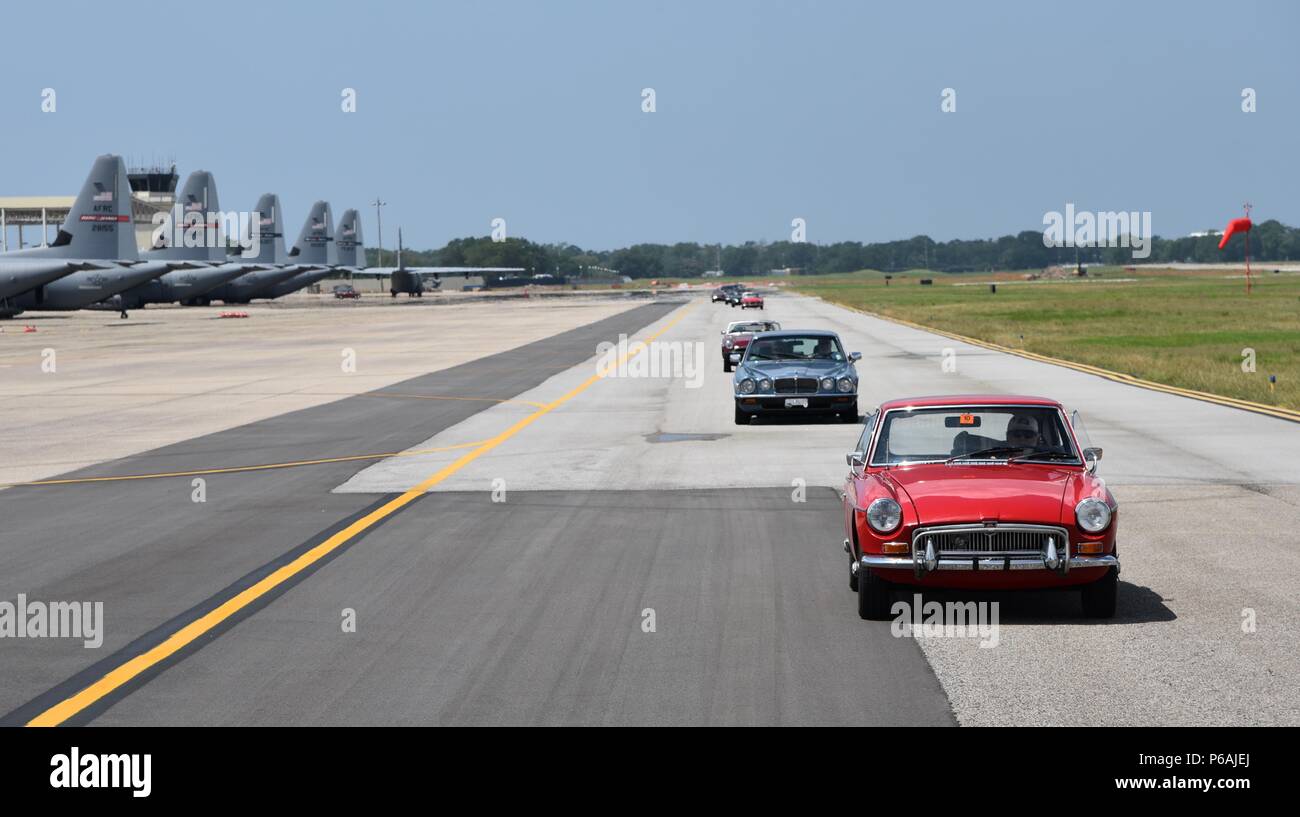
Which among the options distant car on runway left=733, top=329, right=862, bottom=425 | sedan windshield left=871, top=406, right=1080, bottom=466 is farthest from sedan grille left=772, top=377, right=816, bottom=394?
sedan windshield left=871, top=406, right=1080, bottom=466

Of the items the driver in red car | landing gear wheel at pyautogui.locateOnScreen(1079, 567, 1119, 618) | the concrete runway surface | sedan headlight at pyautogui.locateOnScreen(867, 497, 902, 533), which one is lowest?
the concrete runway surface

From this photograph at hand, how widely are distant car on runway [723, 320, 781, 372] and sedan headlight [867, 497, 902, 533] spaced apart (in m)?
29.5

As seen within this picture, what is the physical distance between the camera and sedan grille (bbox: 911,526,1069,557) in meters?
9.62

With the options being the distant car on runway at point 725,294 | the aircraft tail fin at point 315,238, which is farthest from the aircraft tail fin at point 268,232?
the distant car on runway at point 725,294

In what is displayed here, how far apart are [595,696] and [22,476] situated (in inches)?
551

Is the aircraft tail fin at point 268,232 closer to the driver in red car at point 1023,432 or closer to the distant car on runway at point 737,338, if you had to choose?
the distant car on runway at point 737,338

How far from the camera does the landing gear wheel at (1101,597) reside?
984cm

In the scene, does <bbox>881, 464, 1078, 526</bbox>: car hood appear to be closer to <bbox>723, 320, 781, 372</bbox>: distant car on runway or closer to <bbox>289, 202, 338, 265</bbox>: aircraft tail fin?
<bbox>723, 320, 781, 372</bbox>: distant car on runway

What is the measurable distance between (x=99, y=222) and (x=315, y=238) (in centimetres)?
5955

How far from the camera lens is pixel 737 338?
139ft

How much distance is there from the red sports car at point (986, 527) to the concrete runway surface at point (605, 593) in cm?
34
